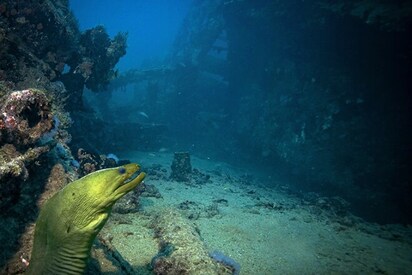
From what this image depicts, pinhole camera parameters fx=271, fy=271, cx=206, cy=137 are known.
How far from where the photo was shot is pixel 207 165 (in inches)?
682

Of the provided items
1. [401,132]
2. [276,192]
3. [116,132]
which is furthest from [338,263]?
[116,132]

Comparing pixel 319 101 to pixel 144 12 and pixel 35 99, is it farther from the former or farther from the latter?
pixel 144 12

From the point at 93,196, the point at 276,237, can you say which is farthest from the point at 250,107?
the point at 93,196

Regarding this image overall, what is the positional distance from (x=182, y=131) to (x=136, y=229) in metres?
18.5

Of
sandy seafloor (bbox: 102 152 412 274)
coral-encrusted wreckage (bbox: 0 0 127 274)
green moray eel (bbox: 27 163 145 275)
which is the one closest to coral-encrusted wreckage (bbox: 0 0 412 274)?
coral-encrusted wreckage (bbox: 0 0 127 274)

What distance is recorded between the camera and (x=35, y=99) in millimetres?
3264

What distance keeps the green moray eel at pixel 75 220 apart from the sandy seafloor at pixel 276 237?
203cm

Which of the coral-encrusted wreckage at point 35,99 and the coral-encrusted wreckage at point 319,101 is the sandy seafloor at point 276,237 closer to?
the coral-encrusted wreckage at point 35,99

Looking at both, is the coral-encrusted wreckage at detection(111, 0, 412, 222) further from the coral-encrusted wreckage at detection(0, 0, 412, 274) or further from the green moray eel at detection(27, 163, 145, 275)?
the green moray eel at detection(27, 163, 145, 275)

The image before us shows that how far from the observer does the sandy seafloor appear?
17.3 ft

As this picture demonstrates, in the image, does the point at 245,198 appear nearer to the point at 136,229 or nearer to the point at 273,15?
the point at 136,229

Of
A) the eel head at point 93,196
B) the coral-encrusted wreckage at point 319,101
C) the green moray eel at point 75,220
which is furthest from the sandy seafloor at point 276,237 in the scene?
the coral-encrusted wreckage at point 319,101

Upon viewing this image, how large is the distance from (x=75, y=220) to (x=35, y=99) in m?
1.82

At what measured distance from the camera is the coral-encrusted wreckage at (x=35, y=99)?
2771mm
